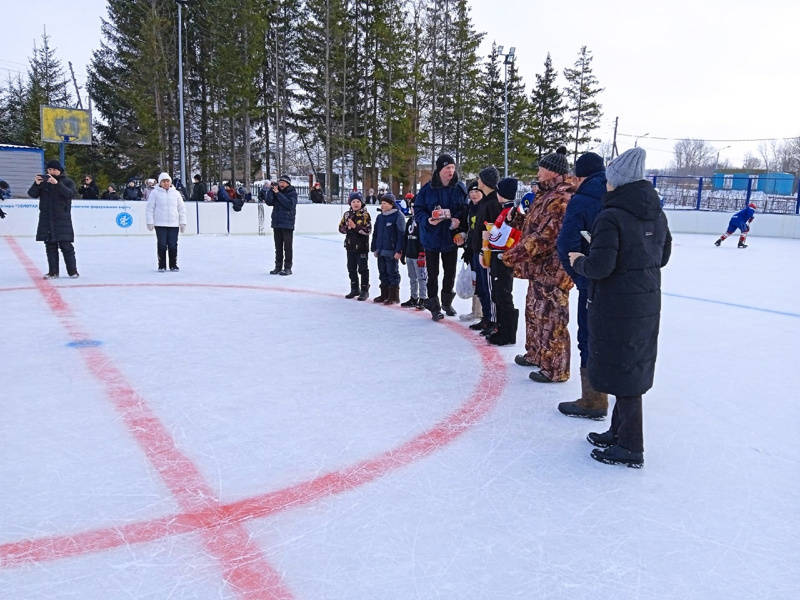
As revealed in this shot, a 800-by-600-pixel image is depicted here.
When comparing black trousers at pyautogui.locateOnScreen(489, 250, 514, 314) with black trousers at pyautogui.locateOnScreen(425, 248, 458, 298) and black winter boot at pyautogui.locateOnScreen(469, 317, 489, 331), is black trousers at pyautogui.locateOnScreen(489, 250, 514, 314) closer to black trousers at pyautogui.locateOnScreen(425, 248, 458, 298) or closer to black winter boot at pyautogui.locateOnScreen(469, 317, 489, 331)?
black winter boot at pyautogui.locateOnScreen(469, 317, 489, 331)

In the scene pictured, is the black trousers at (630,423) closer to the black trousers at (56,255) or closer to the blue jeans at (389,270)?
the blue jeans at (389,270)

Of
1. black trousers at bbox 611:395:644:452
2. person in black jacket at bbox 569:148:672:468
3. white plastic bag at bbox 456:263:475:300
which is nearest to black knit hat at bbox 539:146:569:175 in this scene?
person in black jacket at bbox 569:148:672:468

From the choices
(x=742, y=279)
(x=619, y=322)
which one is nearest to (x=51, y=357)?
(x=619, y=322)

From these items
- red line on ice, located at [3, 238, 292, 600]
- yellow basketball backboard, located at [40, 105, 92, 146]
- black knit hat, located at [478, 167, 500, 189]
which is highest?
yellow basketball backboard, located at [40, 105, 92, 146]

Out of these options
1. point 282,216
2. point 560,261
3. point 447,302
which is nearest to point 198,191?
point 282,216

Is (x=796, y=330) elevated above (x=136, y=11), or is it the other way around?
(x=136, y=11)

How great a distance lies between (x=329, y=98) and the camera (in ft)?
106

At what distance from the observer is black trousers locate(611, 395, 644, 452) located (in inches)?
105

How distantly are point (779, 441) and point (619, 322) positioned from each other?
118 cm

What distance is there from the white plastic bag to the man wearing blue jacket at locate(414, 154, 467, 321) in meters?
0.24

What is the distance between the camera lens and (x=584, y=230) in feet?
10.6

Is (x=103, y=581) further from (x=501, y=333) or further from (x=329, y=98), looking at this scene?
(x=329, y=98)

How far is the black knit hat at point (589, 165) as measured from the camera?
11.0 feet

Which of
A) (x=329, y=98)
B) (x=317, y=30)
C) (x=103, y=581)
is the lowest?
(x=103, y=581)
